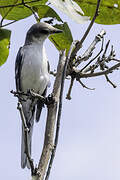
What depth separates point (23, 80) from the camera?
13.8 ft

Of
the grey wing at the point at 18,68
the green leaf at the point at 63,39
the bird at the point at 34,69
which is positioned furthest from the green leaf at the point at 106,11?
the grey wing at the point at 18,68

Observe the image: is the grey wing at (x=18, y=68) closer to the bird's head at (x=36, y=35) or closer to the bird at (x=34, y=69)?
the bird at (x=34, y=69)

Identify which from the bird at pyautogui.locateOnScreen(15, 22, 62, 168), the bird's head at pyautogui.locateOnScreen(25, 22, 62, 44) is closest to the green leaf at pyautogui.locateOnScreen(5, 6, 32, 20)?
the bird at pyautogui.locateOnScreen(15, 22, 62, 168)

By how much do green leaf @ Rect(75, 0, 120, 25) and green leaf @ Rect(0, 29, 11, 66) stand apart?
17.6 inches

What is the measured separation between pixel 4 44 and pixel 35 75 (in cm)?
213

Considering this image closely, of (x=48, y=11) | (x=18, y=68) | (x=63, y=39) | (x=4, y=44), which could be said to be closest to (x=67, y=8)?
(x=48, y=11)

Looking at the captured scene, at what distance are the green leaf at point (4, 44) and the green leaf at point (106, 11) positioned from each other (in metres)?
0.45

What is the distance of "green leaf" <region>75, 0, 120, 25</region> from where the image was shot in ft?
6.44

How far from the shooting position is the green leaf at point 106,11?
1.96 meters

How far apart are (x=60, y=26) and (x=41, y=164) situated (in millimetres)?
927

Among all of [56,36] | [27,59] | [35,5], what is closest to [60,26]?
[56,36]

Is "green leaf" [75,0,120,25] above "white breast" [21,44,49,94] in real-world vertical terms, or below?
above

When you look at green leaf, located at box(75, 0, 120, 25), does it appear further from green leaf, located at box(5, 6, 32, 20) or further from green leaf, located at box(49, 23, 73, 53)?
green leaf, located at box(5, 6, 32, 20)

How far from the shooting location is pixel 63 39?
86.5 inches
